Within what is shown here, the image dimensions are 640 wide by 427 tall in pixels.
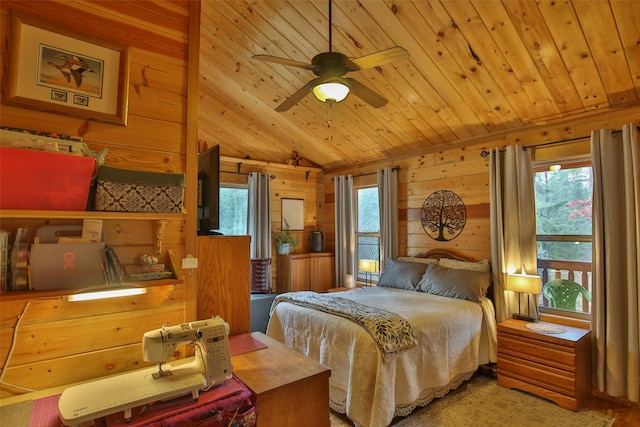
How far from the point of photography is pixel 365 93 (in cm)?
248

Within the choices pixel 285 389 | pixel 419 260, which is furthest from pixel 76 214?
pixel 419 260

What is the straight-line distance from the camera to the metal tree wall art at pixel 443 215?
403 centimetres

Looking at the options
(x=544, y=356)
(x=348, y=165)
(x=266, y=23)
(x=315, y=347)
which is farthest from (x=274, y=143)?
(x=544, y=356)

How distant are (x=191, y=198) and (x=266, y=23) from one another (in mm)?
2261

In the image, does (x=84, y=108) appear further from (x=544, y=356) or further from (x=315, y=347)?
(x=544, y=356)

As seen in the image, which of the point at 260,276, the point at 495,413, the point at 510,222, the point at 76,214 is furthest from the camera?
the point at 260,276

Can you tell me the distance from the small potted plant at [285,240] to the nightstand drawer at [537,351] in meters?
3.33

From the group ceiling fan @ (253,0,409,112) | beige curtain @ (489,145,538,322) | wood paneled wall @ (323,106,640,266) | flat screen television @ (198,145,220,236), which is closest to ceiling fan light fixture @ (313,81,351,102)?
ceiling fan @ (253,0,409,112)

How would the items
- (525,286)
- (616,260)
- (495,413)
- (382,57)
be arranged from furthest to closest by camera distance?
1. (525,286)
2. (616,260)
3. (495,413)
4. (382,57)

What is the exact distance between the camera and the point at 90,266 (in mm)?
1243

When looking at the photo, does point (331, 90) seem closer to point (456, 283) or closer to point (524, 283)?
point (456, 283)

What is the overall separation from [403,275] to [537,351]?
4.92ft

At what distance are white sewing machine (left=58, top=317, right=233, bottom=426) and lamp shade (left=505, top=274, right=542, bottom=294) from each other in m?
2.85

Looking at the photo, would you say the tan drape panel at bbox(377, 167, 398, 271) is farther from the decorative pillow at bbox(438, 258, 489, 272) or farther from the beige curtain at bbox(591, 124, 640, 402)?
the beige curtain at bbox(591, 124, 640, 402)
